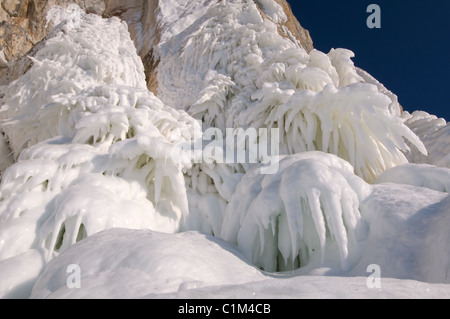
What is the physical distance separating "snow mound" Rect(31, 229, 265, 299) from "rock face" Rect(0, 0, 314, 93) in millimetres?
7517

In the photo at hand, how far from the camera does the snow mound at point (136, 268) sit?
6.53 ft

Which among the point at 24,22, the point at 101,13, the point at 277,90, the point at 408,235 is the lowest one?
the point at 408,235

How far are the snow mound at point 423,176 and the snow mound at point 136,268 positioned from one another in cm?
267

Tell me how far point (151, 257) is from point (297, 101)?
4104 millimetres

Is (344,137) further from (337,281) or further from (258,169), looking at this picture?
(337,281)

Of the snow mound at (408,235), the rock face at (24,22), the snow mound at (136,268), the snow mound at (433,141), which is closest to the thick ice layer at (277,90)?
the snow mound at (433,141)

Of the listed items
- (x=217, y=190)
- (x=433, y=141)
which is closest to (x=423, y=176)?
(x=217, y=190)

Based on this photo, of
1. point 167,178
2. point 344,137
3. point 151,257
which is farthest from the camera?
point 344,137

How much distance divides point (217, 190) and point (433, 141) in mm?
4792

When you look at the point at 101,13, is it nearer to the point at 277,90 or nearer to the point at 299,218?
the point at 277,90

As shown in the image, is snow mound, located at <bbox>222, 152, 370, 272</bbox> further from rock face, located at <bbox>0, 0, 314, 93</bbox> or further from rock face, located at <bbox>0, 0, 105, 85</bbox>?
rock face, located at <bbox>0, 0, 105, 85</bbox>

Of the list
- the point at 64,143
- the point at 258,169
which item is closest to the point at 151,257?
the point at 258,169

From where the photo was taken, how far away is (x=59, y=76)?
7457 mm
